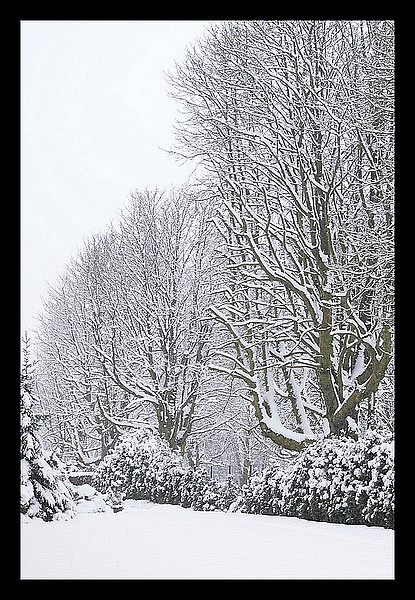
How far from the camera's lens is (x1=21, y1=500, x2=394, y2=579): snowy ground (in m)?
3.81

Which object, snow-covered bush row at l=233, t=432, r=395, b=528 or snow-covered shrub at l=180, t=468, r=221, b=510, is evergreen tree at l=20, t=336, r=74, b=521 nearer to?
snow-covered bush row at l=233, t=432, r=395, b=528

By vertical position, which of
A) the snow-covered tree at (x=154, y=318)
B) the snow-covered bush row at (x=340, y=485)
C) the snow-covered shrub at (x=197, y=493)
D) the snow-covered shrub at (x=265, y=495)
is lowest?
the snow-covered shrub at (x=197, y=493)

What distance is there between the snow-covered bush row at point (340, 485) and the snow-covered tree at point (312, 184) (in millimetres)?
1526

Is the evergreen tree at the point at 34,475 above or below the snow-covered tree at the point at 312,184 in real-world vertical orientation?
below

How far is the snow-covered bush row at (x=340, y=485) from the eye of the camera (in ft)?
21.4

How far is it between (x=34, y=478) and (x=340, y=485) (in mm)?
3442

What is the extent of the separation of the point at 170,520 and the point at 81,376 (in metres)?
11.3

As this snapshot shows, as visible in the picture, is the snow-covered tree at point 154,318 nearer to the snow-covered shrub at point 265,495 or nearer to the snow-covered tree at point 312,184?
the snow-covered tree at point 312,184

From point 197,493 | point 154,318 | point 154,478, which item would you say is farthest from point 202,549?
point 154,318

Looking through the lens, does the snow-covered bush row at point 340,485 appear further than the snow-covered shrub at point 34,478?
No

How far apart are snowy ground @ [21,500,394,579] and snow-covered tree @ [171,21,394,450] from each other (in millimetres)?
2936

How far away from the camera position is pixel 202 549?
492cm

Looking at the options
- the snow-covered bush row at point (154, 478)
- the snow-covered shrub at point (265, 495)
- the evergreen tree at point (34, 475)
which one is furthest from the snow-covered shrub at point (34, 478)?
the snow-covered bush row at point (154, 478)
